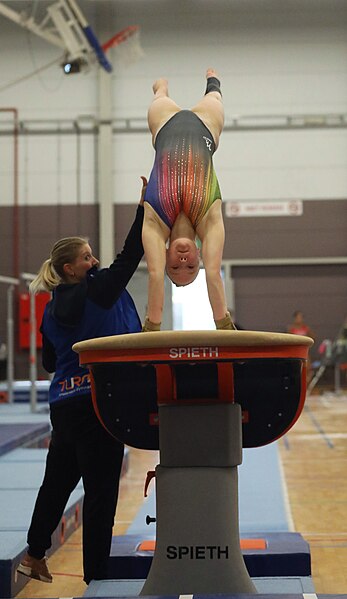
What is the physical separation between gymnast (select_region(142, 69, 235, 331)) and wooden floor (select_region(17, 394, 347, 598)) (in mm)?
1257

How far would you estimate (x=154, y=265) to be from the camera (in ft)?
9.30

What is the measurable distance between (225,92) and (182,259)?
11.7m

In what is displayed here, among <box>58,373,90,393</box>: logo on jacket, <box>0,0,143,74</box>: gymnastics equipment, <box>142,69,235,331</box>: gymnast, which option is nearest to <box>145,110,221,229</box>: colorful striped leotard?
<box>142,69,235,331</box>: gymnast

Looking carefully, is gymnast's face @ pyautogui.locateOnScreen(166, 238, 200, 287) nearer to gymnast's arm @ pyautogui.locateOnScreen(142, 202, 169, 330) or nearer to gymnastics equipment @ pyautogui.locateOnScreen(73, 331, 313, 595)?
gymnast's arm @ pyautogui.locateOnScreen(142, 202, 169, 330)

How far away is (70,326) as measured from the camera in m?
2.80

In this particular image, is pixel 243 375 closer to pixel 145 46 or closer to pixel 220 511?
pixel 220 511

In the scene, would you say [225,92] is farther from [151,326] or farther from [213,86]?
[151,326]

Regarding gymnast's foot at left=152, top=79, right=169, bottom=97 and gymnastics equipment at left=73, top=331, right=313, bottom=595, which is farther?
gymnast's foot at left=152, top=79, right=169, bottom=97

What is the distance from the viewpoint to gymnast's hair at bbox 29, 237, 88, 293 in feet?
9.35

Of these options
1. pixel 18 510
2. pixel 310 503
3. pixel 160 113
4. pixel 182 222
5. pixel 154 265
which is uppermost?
pixel 160 113

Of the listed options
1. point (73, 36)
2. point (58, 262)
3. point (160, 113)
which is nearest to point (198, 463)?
point (58, 262)

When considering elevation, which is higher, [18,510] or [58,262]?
[58,262]

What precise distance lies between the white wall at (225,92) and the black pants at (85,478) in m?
11.3

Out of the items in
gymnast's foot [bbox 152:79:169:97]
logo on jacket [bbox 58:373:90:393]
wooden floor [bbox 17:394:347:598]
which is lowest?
wooden floor [bbox 17:394:347:598]
